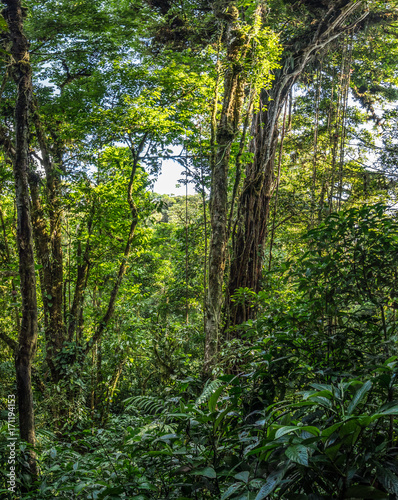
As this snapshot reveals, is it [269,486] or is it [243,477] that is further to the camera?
[243,477]

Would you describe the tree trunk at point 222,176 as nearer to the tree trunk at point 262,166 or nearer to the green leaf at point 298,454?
the tree trunk at point 262,166

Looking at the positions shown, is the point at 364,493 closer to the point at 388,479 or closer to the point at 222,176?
the point at 388,479

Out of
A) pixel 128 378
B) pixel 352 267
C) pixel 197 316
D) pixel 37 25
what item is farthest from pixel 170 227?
pixel 352 267

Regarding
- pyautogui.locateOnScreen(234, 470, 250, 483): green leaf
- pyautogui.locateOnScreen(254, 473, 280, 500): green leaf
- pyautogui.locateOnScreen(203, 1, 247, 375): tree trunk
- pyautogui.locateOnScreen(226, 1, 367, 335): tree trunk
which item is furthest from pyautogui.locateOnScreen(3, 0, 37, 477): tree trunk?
pyautogui.locateOnScreen(226, 1, 367, 335): tree trunk

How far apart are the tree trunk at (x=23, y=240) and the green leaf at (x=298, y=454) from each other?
1859 millimetres

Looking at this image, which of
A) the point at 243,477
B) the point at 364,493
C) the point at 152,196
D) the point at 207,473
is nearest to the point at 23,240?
the point at 207,473

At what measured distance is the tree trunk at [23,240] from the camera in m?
2.11

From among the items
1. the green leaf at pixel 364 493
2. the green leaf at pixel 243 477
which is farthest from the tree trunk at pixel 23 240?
the green leaf at pixel 364 493

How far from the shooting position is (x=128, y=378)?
6273 millimetres

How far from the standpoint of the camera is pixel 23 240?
7.30 ft

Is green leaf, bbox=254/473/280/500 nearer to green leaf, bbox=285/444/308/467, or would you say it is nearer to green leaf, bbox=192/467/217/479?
green leaf, bbox=285/444/308/467

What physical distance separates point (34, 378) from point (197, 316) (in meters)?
4.58

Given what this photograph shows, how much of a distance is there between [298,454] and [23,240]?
204 cm

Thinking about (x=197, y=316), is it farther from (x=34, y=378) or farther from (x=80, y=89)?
(x=80, y=89)
